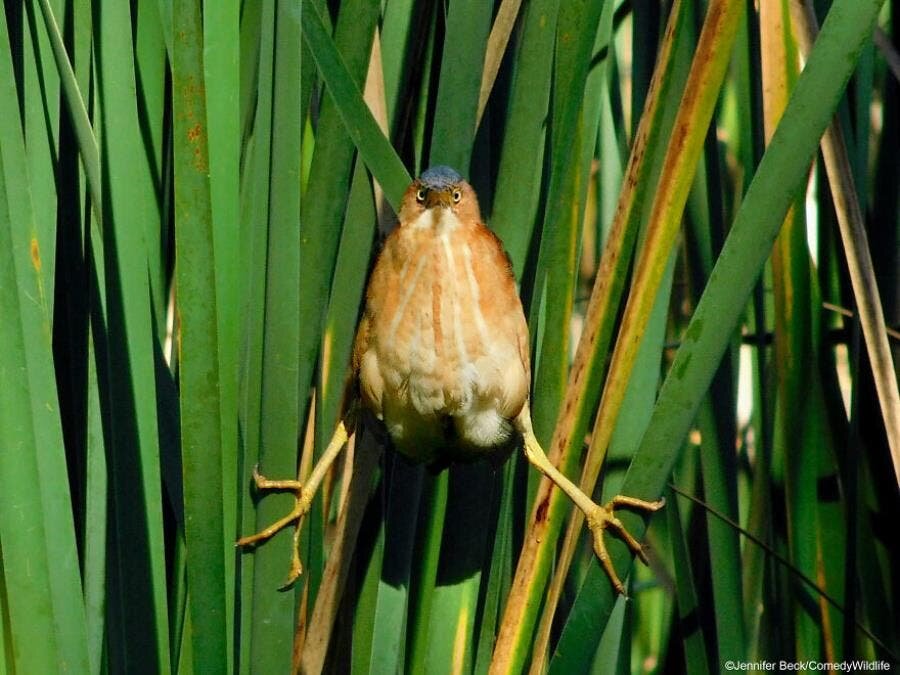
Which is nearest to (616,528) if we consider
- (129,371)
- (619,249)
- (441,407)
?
(619,249)

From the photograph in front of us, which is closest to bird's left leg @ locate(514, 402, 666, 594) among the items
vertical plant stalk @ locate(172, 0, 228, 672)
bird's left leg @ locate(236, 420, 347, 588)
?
bird's left leg @ locate(236, 420, 347, 588)

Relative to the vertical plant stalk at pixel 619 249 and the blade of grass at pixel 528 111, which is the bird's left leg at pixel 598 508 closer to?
the vertical plant stalk at pixel 619 249

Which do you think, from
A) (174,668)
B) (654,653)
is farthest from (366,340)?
(654,653)

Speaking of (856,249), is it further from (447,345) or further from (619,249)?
(447,345)

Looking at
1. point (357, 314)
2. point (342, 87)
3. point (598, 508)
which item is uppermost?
point (342, 87)

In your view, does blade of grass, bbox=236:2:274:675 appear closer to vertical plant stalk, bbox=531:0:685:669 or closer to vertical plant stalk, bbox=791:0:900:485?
vertical plant stalk, bbox=531:0:685:669

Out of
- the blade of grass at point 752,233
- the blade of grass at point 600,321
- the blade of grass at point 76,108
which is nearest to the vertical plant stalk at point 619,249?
the blade of grass at point 600,321

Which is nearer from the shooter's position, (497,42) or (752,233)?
(752,233)
